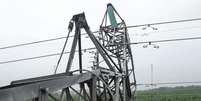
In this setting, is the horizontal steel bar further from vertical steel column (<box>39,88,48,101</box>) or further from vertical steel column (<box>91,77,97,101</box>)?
vertical steel column (<box>91,77,97,101</box>)

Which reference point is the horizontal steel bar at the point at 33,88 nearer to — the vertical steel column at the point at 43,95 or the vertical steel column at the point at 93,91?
the vertical steel column at the point at 43,95

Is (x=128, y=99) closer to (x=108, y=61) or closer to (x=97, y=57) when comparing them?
(x=97, y=57)

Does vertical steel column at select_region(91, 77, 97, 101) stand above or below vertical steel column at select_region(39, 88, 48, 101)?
below

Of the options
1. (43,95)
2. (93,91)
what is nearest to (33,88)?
(43,95)

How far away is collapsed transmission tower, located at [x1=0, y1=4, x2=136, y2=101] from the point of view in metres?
4.98

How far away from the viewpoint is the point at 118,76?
32.3 ft

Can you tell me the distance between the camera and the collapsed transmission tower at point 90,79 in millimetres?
4984

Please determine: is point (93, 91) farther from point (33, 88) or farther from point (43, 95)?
point (33, 88)

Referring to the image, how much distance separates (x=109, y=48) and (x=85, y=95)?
538 centimetres

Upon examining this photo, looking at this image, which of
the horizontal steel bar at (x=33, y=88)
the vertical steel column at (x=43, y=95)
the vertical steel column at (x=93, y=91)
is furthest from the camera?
the vertical steel column at (x=93, y=91)

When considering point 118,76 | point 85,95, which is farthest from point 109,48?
point 85,95

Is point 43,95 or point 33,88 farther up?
point 33,88

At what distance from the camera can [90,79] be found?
701 centimetres

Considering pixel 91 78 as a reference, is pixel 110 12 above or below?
above
